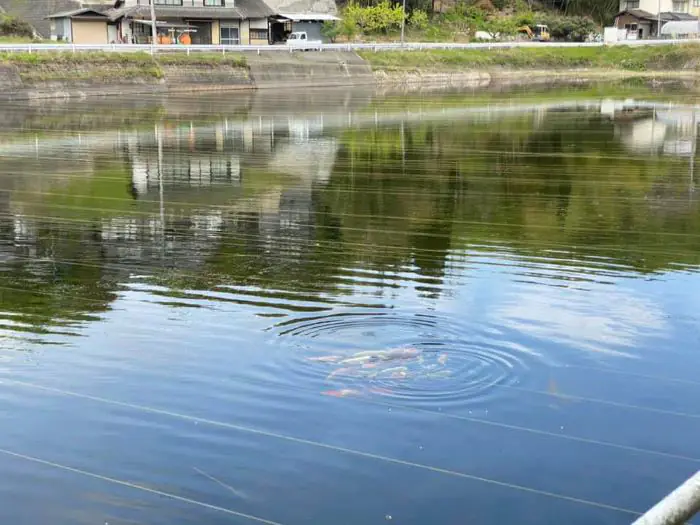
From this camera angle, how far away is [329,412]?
302 inches

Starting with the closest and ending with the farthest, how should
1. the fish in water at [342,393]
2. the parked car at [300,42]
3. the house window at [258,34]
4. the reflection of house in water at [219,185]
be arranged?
1. the fish in water at [342,393]
2. the reflection of house in water at [219,185]
3. the parked car at [300,42]
4. the house window at [258,34]

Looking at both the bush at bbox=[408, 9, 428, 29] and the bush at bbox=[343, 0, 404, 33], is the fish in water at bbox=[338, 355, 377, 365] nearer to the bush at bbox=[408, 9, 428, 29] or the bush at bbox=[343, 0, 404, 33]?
the bush at bbox=[343, 0, 404, 33]

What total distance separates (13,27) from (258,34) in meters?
14.6

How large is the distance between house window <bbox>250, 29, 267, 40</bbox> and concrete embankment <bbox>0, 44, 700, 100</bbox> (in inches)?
356

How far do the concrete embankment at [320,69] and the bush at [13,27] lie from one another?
1410 cm

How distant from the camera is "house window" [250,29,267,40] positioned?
60406 mm

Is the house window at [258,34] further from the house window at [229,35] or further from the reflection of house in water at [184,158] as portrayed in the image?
the reflection of house in water at [184,158]

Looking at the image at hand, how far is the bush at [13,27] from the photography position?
55.0 m

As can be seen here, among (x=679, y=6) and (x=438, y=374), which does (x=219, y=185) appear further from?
(x=679, y=6)

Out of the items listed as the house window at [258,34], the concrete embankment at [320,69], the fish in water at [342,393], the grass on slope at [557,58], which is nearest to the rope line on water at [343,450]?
the fish in water at [342,393]

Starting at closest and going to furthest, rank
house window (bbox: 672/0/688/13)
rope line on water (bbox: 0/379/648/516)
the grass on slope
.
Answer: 1. rope line on water (bbox: 0/379/648/516)
2. the grass on slope
3. house window (bbox: 672/0/688/13)

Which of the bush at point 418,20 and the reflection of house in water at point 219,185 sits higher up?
the bush at point 418,20

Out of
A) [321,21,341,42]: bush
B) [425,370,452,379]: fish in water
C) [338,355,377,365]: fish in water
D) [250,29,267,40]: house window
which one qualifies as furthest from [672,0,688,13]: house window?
[425,370,452,379]: fish in water

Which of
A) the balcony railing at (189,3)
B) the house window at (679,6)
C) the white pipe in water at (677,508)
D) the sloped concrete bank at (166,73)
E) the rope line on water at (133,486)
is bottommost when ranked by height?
the rope line on water at (133,486)
